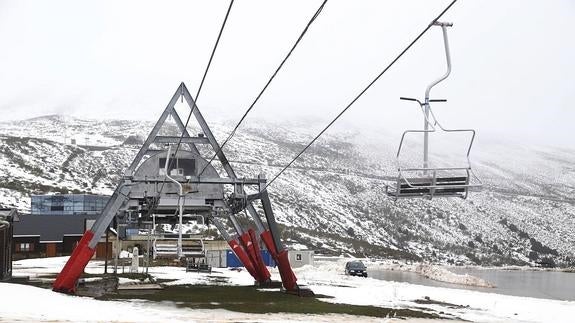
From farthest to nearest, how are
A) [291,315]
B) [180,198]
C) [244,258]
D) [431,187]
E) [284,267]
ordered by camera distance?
[244,258] → [284,267] → [180,198] → [291,315] → [431,187]

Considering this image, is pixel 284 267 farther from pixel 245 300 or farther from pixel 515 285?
pixel 515 285

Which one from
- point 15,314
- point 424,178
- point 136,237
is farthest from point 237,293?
point 136,237

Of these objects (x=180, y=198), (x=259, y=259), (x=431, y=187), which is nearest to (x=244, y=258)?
(x=259, y=259)

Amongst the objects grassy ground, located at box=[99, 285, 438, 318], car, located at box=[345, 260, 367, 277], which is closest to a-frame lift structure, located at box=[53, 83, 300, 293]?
grassy ground, located at box=[99, 285, 438, 318]

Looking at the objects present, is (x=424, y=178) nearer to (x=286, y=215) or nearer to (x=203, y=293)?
(x=203, y=293)

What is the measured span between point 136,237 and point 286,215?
10232 cm

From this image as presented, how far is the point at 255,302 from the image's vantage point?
28.5 metres

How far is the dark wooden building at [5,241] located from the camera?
37031mm

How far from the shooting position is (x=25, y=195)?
14250cm

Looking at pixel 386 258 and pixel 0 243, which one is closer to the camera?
pixel 0 243

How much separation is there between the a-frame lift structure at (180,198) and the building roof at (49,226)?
4984 centimetres

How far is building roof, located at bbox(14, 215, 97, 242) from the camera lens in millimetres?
82812

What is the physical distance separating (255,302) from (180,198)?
588 centimetres

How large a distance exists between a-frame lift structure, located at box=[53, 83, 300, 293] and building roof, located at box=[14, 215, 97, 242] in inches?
1962
